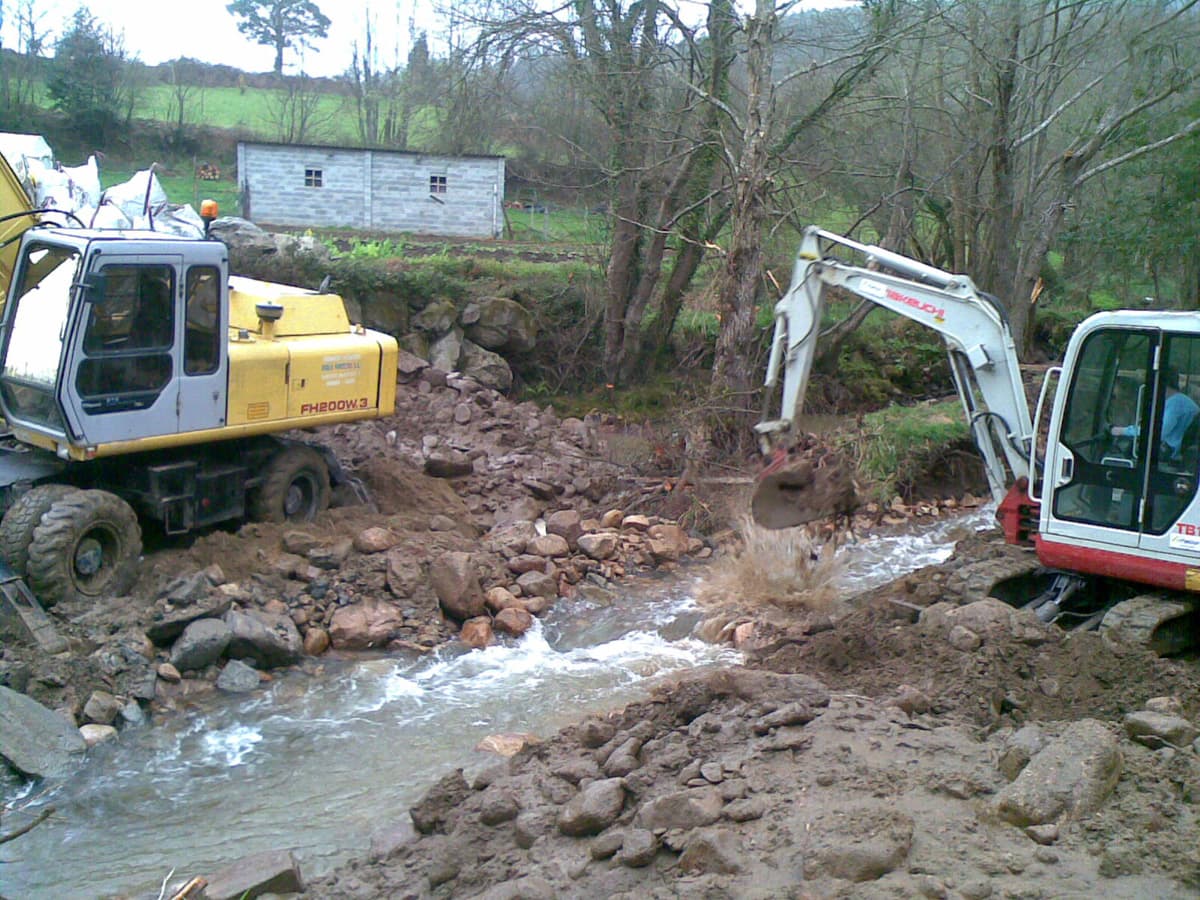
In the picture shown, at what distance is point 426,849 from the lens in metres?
5.63

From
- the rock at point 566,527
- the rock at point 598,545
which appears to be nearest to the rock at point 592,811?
the rock at point 598,545

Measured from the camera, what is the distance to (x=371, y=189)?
26109 mm

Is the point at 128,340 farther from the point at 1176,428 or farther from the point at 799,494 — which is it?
the point at 1176,428

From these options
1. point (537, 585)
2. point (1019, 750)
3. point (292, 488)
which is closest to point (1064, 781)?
point (1019, 750)

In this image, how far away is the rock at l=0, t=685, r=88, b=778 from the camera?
6875 millimetres

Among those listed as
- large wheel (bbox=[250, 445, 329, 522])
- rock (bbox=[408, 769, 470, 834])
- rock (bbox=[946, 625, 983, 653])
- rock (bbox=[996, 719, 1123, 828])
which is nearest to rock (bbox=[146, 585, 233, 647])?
large wheel (bbox=[250, 445, 329, 522])

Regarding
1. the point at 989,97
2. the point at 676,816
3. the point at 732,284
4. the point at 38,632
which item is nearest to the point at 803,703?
the point at 676,816

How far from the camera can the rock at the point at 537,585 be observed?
10.4m

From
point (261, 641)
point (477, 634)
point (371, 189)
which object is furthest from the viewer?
point (371, 189)

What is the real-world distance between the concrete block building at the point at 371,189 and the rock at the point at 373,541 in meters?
16.8

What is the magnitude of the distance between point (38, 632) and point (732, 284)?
28.3 feet

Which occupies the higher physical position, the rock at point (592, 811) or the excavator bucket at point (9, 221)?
the excavator bucket at point (9, 221)

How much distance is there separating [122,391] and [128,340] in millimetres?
387

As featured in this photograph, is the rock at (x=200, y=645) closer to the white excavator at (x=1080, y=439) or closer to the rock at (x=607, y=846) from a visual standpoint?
the white excavator at (x=1080, y=439)
